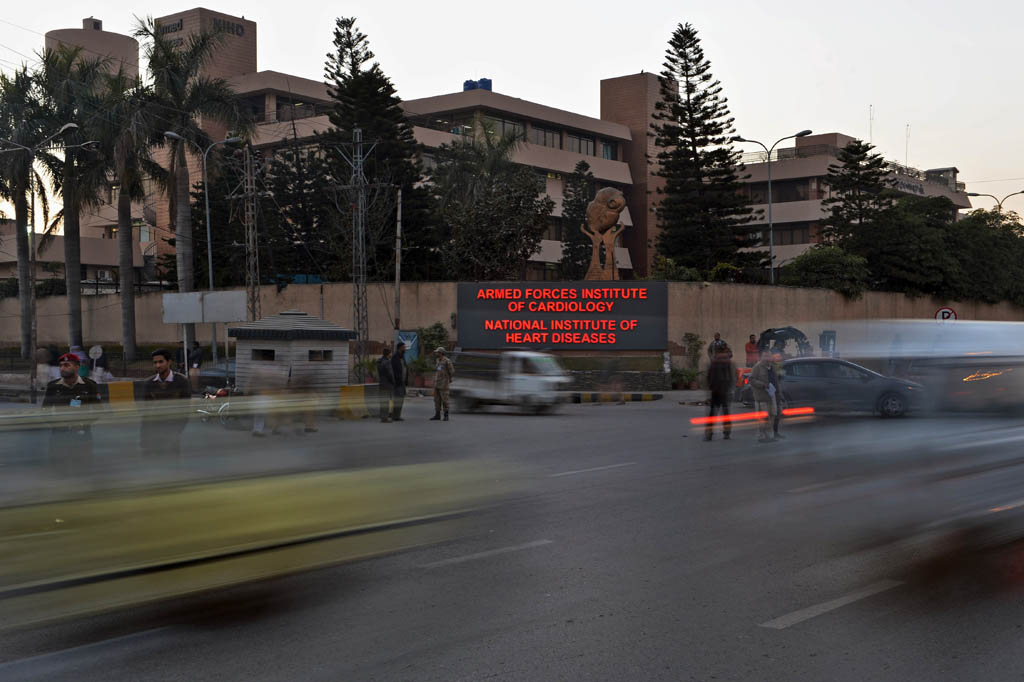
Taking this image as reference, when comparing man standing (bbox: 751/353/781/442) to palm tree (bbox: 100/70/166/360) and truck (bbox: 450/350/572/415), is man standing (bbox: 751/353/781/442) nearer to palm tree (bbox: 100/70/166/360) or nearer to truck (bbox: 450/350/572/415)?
truck (bbox: 450/350/572/415)

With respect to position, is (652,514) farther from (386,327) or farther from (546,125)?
(546,125)

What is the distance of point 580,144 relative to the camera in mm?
67750

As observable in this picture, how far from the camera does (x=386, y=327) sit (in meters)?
39.0

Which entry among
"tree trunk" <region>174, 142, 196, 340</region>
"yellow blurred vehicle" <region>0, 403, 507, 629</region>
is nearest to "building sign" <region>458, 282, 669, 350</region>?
"tree trunk" <region>174, 142, 196, 340</region>

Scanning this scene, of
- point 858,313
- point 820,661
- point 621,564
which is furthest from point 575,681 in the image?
point 858,313

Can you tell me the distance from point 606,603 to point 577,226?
2208 inches

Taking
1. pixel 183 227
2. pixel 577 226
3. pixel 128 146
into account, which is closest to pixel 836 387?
pixel 183 227

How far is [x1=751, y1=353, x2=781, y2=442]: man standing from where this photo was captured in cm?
1631

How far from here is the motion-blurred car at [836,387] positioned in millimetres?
17989

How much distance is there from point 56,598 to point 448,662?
2204 millimetres

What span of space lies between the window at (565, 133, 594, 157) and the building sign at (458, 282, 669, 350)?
108 feet

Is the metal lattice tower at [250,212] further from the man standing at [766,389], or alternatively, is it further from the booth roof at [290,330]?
the man standing at [766,389]

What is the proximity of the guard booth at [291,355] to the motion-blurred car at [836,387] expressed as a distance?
8909 mm

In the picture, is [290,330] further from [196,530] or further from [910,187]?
[910,187]
